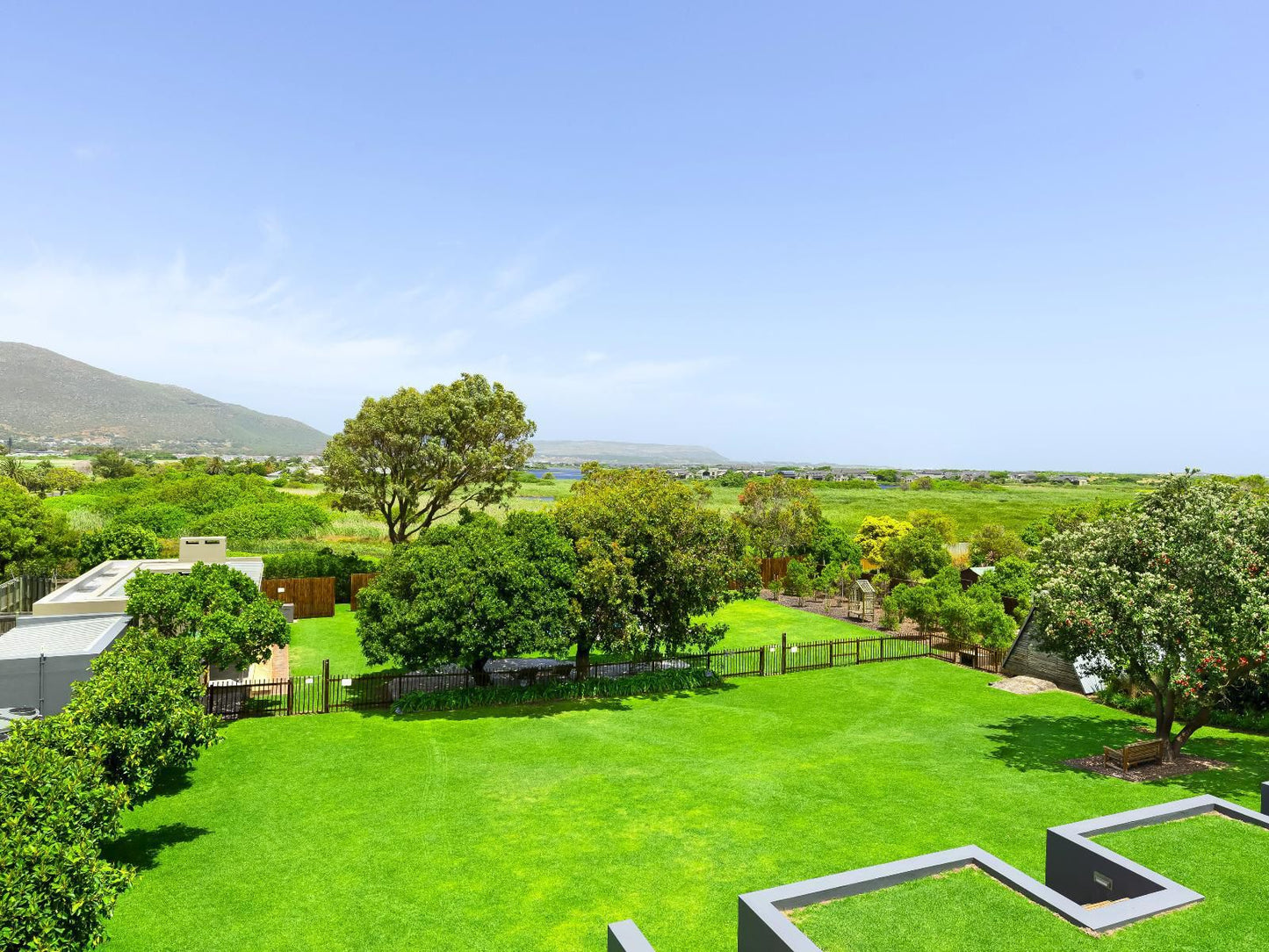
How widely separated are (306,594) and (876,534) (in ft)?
122

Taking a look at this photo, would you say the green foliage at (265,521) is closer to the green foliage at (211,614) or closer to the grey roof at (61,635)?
the grey roof at (61,635)

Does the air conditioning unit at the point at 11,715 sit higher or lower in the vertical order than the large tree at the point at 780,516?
lower

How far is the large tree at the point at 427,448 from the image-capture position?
40.3 meters

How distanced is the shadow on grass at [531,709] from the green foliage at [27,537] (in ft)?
78.5

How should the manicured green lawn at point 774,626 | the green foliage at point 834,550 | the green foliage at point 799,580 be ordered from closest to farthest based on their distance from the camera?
the manicured green lawn at point 774,626, the green foliage at point 799,580, the green foliage at point 834,550

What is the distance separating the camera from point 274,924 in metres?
10.9

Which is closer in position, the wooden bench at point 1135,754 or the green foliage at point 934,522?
the wooden bench at point 1135,754

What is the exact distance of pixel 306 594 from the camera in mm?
Answer: 35562

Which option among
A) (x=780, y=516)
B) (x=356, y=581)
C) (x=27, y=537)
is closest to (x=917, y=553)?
(x=780, y=516)

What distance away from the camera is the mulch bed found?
17.3 metres

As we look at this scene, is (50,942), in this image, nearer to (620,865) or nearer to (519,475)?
(620,865)

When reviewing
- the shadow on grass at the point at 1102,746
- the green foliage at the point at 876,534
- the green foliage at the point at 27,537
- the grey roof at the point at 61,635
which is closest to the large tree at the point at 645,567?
the shadow on grass at the point at 1102,746

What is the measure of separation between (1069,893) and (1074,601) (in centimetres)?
851

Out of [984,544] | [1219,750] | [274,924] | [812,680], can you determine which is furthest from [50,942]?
[984,544]
